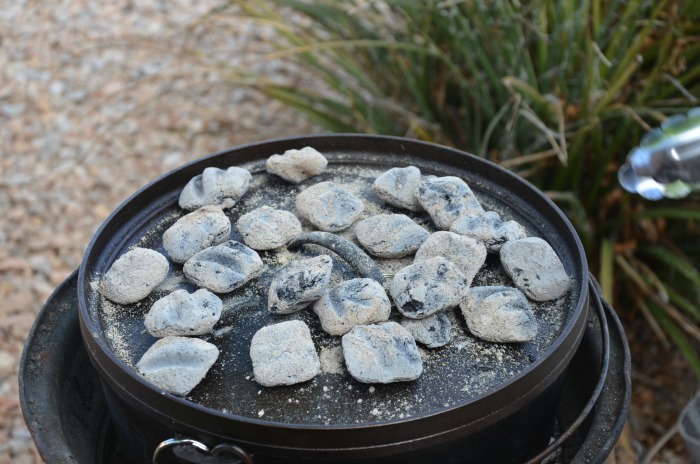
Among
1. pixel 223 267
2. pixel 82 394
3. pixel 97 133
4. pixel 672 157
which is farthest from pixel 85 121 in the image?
pixel 672 157

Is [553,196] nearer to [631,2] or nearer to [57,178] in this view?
[631,2]

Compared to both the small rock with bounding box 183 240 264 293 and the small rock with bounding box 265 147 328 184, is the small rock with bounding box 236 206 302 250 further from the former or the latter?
the small rock with bounding box 265 147 328 184

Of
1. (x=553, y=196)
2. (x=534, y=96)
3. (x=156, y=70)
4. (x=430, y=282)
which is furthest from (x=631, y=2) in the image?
(x=156, y=70)

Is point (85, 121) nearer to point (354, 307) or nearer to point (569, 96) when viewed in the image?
point (569, 96)

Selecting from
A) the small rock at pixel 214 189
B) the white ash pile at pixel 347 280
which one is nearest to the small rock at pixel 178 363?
the white ash pile at pixel 347 280

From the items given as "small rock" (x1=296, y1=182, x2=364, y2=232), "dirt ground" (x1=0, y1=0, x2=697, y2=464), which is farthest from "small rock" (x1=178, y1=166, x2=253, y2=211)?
"dirt ground" (x1=0, y1=0, x2=697, y2=464)

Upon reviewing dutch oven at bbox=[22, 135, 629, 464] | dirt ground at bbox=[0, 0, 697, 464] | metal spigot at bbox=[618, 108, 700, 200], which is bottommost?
dirt ground at bbox=[0, 0, 697, 464]

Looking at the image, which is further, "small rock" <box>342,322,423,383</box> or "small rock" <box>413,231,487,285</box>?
"small rock" <box>413,231,487,285</box>
